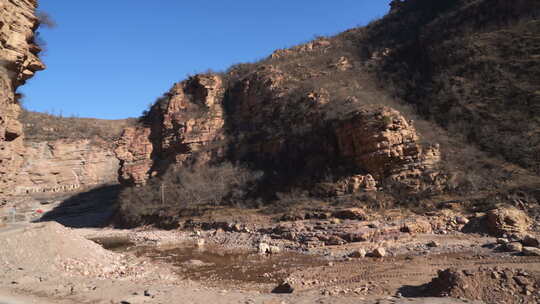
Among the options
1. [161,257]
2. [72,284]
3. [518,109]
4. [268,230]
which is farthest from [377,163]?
[72,284]

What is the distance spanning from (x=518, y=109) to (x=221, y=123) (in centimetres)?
2312

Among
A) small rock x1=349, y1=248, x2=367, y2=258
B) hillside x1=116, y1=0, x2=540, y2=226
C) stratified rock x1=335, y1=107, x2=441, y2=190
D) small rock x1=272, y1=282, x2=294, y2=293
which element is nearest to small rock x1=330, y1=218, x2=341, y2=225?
hillside x1=116, y1=0, x2=540, y2=226

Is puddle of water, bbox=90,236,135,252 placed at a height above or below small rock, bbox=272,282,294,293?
below

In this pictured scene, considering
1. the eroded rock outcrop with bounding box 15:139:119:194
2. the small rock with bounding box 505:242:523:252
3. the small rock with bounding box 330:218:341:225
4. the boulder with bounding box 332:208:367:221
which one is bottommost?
the small rock with bounding box 330:218:341:225

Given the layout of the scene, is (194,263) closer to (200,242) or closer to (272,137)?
(200,242)

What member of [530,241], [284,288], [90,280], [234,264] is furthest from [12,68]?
[530,241]

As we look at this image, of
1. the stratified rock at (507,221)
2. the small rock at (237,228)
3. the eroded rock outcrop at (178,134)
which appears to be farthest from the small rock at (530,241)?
the eroded rock outcrop at (178,134)

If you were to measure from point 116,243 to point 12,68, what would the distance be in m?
11.8

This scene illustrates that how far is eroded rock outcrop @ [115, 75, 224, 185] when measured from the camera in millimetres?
29281

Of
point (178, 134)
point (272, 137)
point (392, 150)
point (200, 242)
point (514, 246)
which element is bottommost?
point (200, 242)

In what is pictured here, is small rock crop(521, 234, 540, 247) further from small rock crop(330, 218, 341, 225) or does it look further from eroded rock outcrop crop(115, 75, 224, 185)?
eroded rock outcrop crop(115, 75, 224, 185)

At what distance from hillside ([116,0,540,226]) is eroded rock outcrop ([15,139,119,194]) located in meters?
12.2

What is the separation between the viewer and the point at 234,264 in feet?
36.5

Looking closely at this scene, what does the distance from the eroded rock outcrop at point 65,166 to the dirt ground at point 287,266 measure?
28.8m
